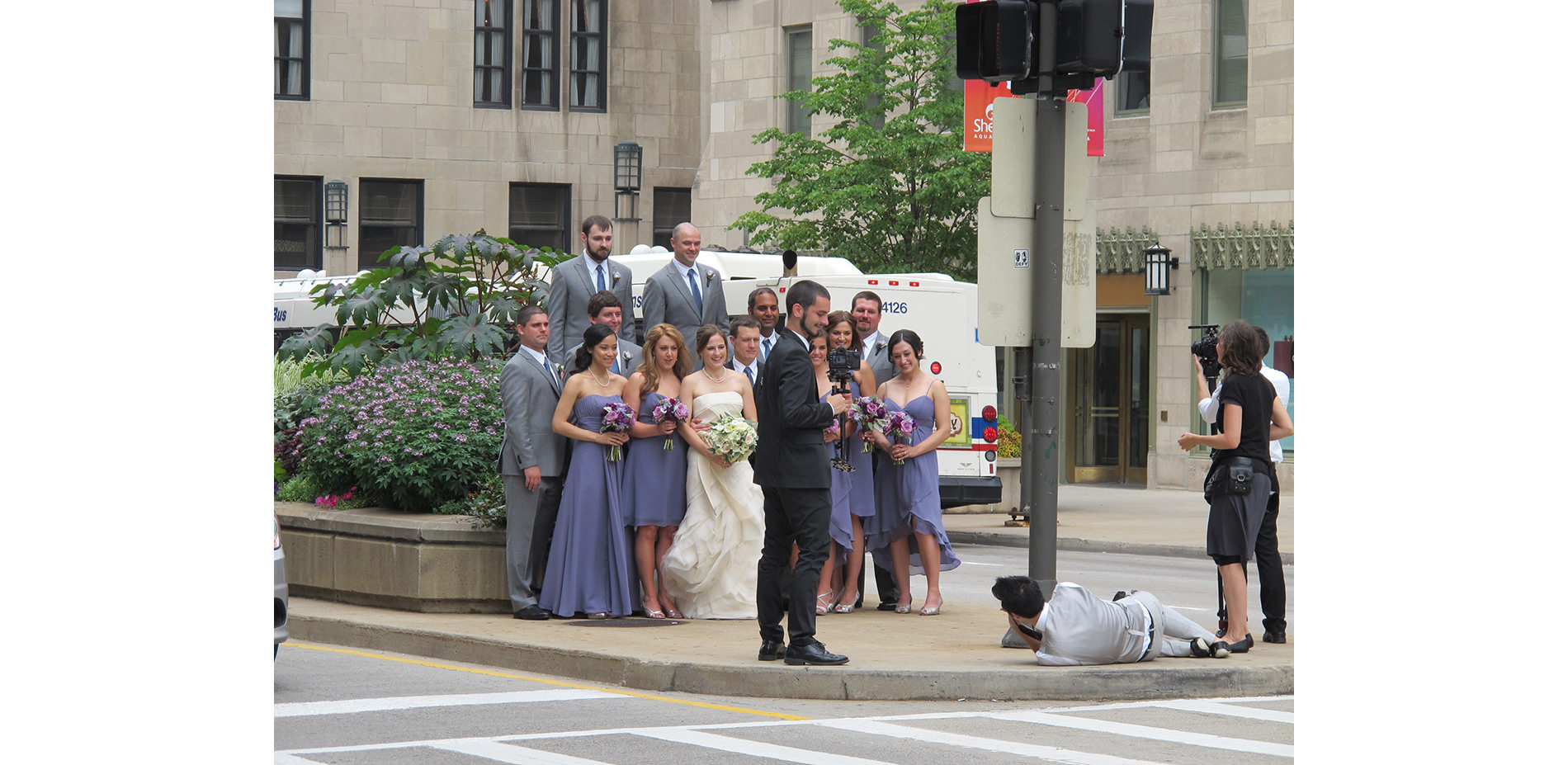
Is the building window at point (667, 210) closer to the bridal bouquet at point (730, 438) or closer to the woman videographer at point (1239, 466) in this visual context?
the bridal bouquet at point (730, 438)

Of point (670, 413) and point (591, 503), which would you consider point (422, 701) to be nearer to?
point (591, 503)

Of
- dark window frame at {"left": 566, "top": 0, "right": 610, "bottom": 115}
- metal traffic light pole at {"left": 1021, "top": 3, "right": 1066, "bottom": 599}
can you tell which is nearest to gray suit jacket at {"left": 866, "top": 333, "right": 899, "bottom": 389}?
metal traffic light pole at {"left": 1021, "top": 3, "right": 1066, "bottom": 599}

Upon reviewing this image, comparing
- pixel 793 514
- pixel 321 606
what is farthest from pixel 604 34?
pixel 793 514

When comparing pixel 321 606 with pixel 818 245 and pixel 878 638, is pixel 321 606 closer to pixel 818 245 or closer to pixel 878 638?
pixel 878 638

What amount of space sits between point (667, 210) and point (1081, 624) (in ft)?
111

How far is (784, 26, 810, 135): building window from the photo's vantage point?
33.4 m

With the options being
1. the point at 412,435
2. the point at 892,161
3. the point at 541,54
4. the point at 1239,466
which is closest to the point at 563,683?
the point at 412,435

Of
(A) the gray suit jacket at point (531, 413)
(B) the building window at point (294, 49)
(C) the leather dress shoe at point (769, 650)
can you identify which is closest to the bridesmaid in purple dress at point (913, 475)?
(A) the gray suit jacket at point (531, 413)

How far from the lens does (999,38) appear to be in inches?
404

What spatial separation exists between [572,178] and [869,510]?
2972cm

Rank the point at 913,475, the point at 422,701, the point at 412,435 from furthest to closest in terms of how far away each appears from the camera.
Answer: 1. the point at 412,435
2. the point at 913,475
3. the point at 422,701

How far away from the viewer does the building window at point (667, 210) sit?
42469 mm

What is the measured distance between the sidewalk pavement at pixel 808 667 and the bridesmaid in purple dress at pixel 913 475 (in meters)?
0.33

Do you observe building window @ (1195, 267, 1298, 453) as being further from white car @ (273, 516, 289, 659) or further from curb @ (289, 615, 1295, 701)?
white car @ (273, 516, 289, 659)
